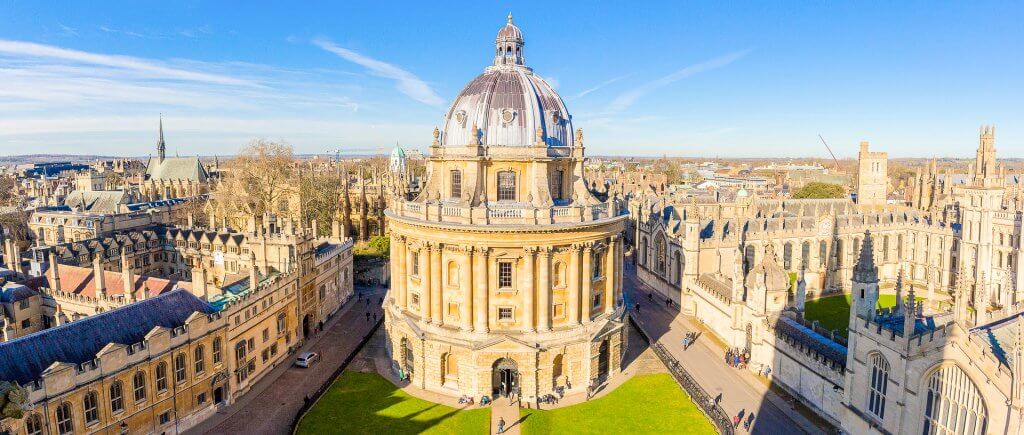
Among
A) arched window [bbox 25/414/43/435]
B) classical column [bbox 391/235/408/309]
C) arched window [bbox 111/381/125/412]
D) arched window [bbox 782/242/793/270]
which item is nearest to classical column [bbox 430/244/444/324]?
classical column [bbox 391/235/408/309]

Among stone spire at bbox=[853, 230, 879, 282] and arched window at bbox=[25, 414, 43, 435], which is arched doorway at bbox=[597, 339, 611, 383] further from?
arched window at bbox=[25, 414, 43, 435]

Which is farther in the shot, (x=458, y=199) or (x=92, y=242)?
(x=92, y=242)

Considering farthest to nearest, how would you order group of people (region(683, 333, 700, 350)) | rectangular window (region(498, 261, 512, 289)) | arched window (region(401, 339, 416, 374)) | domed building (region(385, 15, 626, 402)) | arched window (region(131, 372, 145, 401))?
1. group of people (region(683, 333, 700, 350))
2. arched window (region(401, 339, 416, 374))
3. rectangular window (region(498, 261, 512, 289))
4. domed building (region(385, 15, 626, 402))
5. arched window (region(131, 372, 145, 401))

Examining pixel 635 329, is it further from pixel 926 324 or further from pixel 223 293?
pixel 223 293

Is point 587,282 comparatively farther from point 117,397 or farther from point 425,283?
point 117,397

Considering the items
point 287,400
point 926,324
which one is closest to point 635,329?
point 926,324
